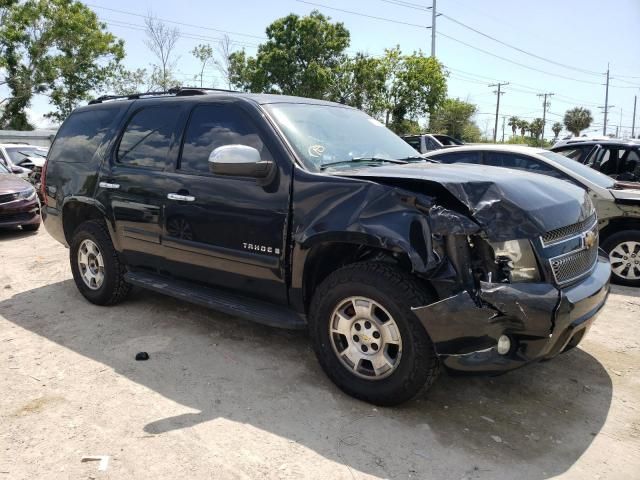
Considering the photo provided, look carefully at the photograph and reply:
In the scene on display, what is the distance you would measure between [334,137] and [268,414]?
203 cm

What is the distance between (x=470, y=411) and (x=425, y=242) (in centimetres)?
117

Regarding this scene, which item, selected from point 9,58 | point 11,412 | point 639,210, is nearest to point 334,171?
point 11,412

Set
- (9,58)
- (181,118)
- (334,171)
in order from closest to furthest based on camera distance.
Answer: (334,171)
(181,118)
(9,58)

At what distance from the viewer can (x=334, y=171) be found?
351 centimetres

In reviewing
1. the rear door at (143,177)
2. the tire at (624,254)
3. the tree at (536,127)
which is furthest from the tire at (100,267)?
the tree at (536,127)

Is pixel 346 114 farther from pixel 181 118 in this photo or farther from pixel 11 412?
pixel 11 412

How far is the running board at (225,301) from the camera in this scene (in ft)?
11.7

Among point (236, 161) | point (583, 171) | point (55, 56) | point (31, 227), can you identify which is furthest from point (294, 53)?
point (236, 161)

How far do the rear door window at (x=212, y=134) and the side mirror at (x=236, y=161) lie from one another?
241 millimetres

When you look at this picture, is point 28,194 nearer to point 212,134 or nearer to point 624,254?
point 212,134

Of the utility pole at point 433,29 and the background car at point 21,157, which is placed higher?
the utility pole at point 433,29

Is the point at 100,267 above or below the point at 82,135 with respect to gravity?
below

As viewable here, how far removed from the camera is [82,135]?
5258mm

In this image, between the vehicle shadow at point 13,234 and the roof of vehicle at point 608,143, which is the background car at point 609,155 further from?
the vehicle shadow at point 13,234
